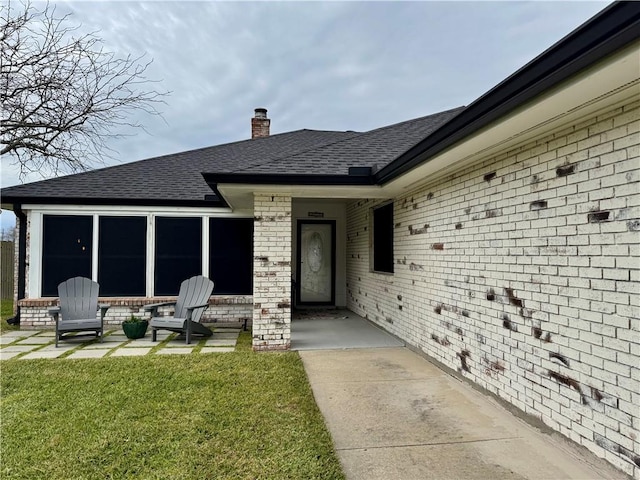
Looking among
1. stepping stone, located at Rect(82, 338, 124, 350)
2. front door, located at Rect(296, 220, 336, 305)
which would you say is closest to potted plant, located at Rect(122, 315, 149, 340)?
stepping stone, located at Rect(82, 338, 124, 350)

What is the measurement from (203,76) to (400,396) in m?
9.22

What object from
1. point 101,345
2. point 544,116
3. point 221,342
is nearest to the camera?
point 544,116

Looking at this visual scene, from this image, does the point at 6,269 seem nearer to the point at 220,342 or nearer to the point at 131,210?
the point at 131,210

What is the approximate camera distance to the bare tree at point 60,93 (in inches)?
235

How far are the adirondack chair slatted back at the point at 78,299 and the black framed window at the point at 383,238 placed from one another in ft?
16.3

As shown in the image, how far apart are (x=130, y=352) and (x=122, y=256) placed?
2.54m

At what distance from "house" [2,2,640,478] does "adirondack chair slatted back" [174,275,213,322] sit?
0.91 m

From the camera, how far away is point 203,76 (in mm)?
9797

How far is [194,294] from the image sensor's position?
6383 millimetres

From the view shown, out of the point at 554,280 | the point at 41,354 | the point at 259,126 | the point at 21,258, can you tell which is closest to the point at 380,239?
the point at 554,280

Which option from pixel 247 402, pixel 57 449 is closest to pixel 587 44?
pixel 247 402

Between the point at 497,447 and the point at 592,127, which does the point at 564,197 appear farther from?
the point at 497,447

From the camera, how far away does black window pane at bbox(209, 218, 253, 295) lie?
749 centimetres

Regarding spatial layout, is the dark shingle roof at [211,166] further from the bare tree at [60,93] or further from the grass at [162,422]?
the grass at [162,422]
